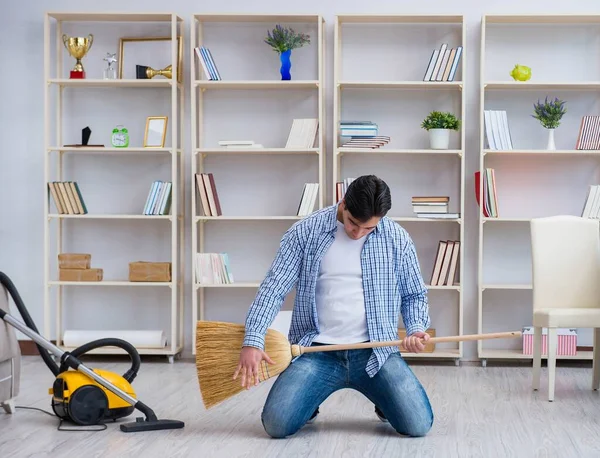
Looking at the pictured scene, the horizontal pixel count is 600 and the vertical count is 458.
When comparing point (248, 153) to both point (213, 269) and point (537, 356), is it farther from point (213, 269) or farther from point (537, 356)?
point (537, 356)

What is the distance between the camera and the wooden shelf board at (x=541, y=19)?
5.45 meters

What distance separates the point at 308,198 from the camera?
5566 mm

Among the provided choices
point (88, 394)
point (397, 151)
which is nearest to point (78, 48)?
point (397, 151)

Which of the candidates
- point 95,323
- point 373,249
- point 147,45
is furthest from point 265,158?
point 373,249

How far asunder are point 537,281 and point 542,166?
122 centimetres

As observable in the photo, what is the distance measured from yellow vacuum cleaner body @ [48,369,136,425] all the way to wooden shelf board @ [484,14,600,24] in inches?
127

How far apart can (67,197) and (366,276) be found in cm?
273

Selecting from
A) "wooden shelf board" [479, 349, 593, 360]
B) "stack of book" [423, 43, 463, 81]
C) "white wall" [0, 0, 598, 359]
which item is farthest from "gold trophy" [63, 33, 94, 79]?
"wooden shelf board" [479, 349, 593, 360]

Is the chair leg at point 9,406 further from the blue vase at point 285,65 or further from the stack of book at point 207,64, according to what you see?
the blue vase at point 285,65

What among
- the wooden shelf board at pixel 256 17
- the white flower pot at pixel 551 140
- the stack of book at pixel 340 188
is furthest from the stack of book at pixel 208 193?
the white flower pot at pixel 551 140

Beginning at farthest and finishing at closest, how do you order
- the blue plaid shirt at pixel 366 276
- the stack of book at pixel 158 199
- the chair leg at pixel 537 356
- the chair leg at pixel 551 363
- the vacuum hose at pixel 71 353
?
the stack of book at pixel 158 199 → the chair leg at pixel 537 356 → the chair leg at pixel 551 363 → the vacuum hose at pixel 71 353 → the blue plaid shirt at pixel 366 276

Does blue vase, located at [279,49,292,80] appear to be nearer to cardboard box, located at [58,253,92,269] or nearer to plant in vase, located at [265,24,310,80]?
plant in vase, located at [265,24,310,80]

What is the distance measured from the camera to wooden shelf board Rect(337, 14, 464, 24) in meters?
5.52

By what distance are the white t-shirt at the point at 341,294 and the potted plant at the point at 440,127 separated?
2.09m
